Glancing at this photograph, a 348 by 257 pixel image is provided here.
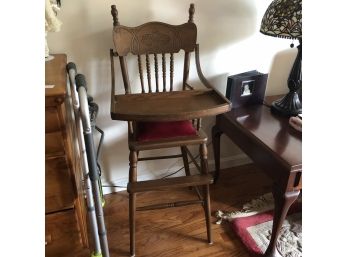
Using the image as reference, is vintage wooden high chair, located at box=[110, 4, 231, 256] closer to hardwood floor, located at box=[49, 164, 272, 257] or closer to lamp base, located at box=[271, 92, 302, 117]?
hardwood floor, located at box=[49, 164, 272, 257]

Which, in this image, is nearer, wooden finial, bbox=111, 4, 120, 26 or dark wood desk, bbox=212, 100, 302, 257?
dark wood desk, bbox=212, 100, 302, 257

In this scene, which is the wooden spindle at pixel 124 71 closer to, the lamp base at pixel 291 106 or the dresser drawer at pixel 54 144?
the dresser drawer at pixel 54 144

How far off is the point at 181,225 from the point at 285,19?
105 centimetres

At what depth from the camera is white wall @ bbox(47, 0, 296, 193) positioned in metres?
1.21

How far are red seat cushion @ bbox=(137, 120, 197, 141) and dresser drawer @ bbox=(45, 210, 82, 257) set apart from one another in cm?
41

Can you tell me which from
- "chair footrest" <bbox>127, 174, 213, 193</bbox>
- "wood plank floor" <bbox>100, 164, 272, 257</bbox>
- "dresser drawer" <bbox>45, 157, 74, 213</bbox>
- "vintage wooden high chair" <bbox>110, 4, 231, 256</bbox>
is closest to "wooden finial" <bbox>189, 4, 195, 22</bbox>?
"vintage wooden high chair" <bbox>110, 4, 231, 256</bbox>

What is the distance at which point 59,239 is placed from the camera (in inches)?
43.4

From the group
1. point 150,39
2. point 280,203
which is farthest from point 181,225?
point 150,39

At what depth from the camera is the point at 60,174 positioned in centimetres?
95

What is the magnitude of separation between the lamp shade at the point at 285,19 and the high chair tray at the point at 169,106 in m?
0.35

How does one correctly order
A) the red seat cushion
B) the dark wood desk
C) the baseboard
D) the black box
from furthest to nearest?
1. the baseboard
2. the black box
3. the red seat cushion
4. the dark wood desk

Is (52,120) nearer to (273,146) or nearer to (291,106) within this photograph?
(273,146)
